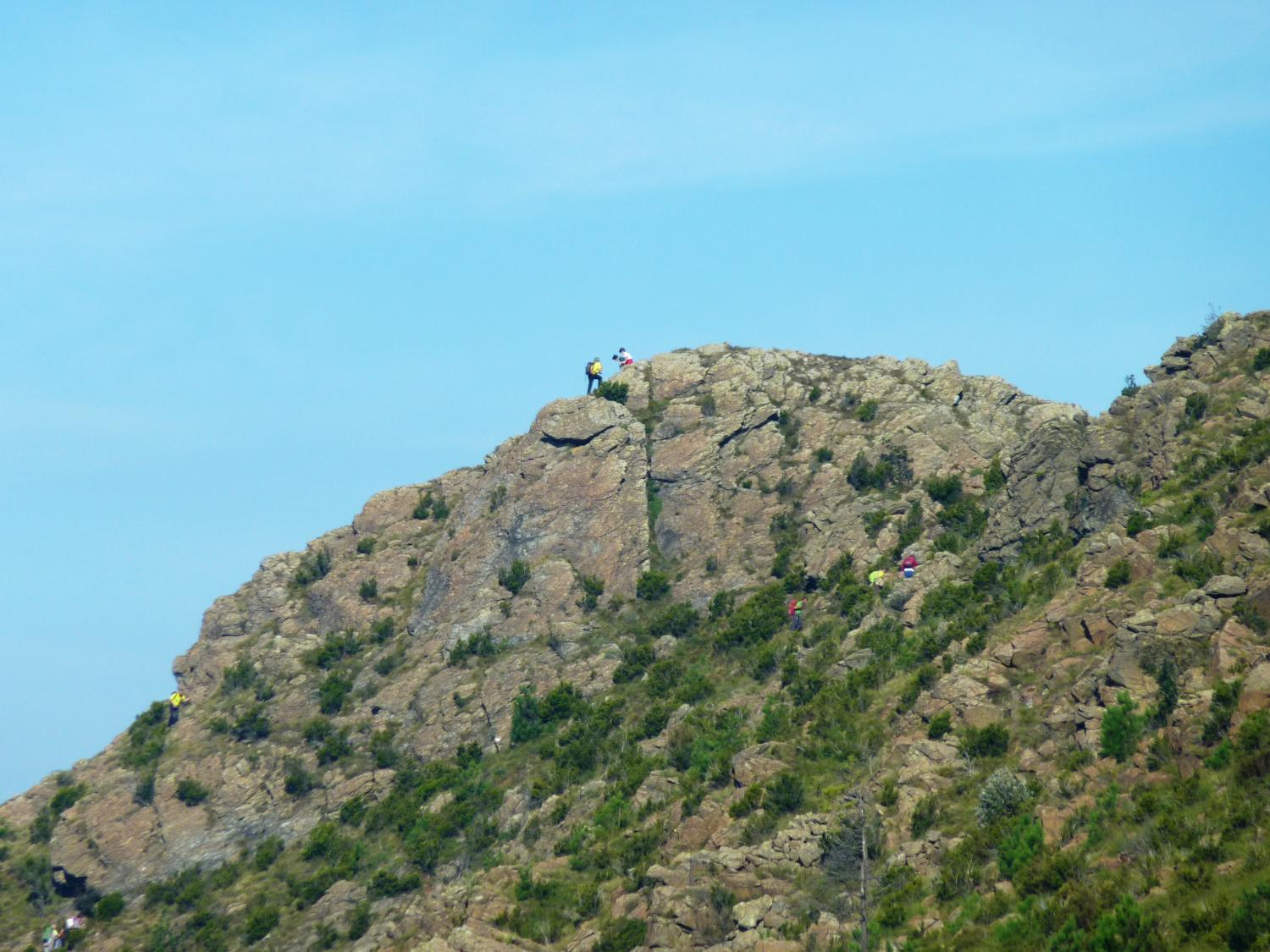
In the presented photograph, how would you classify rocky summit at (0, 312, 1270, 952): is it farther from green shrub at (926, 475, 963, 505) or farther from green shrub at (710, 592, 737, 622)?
green shrub at (926, 475, 963, 505)

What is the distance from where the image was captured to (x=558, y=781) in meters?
83.1

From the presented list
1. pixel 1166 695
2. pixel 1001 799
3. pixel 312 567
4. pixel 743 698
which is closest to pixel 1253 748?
pixel 1166 695

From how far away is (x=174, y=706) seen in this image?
4099 inches

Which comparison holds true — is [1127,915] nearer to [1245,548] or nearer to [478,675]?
[1245,548]

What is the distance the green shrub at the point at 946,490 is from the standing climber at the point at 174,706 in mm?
54756

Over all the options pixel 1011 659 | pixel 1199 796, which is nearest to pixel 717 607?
pixel 1011 659

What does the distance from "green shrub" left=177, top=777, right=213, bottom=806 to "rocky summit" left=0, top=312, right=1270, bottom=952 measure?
0.57 ft

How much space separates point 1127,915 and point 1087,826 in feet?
25.8

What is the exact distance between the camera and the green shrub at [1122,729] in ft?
184

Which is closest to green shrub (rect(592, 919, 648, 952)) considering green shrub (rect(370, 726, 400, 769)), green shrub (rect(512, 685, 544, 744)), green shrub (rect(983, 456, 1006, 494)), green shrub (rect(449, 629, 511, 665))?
green shrub (rect(512, 685, 544, 744))

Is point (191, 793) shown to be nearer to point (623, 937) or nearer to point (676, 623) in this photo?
point (676, 623)

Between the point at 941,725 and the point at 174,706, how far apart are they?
60729mm

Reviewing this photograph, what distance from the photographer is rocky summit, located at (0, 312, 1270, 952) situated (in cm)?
5534

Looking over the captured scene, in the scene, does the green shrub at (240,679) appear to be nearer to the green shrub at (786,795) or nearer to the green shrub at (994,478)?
the green shrub at (786,795)
